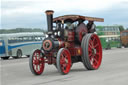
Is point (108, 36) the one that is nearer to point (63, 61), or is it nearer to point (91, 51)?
point (91, 51)

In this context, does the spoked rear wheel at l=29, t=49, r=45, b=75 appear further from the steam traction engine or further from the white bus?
the white bus

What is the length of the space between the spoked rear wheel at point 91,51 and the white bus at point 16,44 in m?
16.9

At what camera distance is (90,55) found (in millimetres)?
12125

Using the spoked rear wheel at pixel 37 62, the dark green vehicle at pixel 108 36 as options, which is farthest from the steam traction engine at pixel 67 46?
the dark green vehicle at pixel 108 36

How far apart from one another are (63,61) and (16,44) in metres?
20.8

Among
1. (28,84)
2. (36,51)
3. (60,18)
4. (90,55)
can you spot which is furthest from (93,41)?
(28,84)

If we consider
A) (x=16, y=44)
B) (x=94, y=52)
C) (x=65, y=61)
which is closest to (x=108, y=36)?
(x=16, y=44)

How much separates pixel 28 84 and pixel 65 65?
2409 millimetres

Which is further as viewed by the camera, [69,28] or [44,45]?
[69,28]

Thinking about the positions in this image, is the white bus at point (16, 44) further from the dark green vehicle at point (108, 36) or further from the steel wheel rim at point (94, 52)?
the steel wheel rim at point (94, 52)

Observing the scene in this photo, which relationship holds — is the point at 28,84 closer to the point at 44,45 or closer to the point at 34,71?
the point at 34,71

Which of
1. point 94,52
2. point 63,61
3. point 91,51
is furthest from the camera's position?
point 94,52

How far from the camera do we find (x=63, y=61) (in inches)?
412

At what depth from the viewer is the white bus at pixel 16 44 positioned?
29703 millimetres
